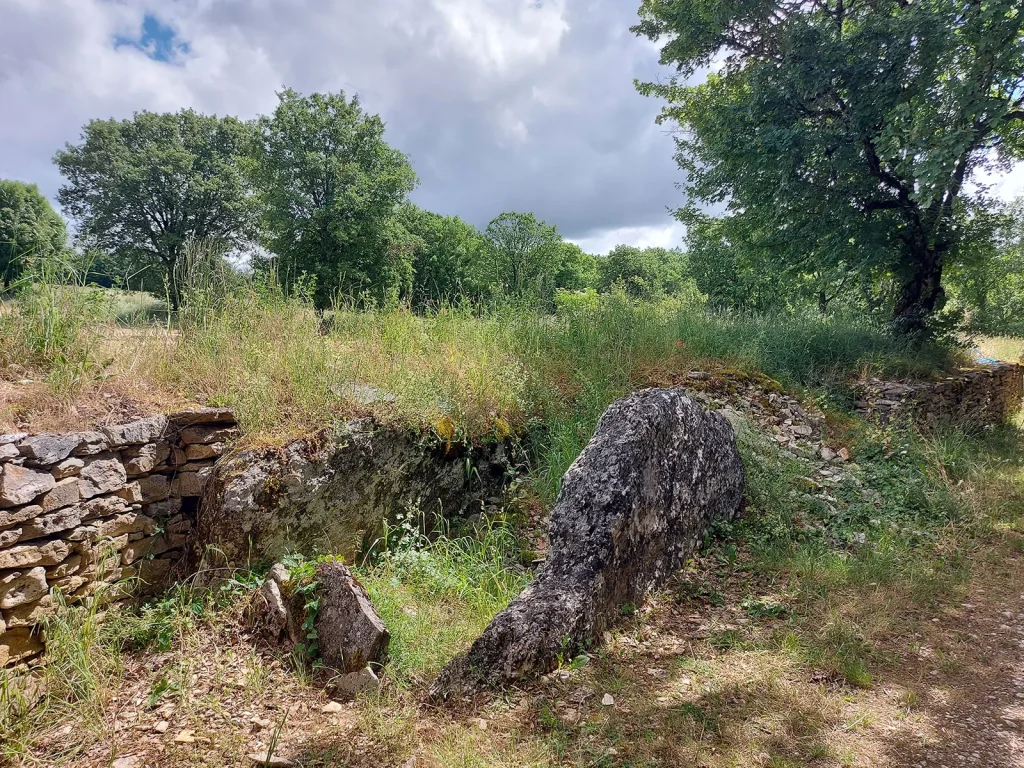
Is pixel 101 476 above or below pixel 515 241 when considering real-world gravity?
below

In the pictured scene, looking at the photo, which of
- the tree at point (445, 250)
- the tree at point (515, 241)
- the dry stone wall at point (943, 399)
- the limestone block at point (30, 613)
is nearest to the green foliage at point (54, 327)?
the limestone block at point (30, 613)

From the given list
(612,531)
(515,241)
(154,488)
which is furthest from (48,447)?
(515,241)

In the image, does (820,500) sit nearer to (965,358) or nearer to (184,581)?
(184,581)

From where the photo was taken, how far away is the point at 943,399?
7590 millimetres

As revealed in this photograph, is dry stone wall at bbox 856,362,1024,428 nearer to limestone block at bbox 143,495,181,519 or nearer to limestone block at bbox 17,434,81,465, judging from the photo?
limestone block at bbox 143,495,181,519

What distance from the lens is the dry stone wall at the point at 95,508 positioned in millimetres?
2869

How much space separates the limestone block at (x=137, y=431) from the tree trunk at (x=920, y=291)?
10.8 metres

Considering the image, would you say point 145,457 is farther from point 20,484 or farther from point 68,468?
point 20,484

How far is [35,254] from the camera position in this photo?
3.99 m

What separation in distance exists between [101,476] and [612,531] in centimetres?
326

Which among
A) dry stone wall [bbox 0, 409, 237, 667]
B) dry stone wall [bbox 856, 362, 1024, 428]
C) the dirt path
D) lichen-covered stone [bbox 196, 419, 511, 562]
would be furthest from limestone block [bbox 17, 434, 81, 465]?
dry stone wall [bbox 856, 362, 1024, 428]

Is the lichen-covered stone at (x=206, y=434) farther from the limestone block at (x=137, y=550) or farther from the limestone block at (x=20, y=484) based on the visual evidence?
the limestone block at (x=20, y=484)

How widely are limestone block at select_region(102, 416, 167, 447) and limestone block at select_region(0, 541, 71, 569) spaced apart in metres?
0.68

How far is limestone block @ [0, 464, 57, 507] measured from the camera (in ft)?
9.29
